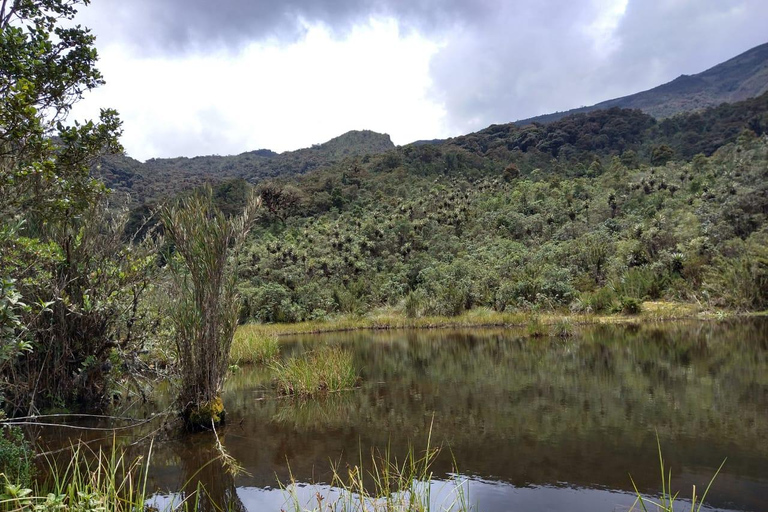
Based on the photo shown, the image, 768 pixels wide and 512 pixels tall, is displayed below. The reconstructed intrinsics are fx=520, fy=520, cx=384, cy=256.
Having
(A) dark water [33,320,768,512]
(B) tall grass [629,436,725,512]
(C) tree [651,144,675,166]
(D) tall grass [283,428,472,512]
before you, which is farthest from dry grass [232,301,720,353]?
(C) tree [651,144,675,166]

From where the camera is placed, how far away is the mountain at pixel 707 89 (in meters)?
149

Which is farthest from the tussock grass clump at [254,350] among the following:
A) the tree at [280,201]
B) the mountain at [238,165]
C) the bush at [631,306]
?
the mountain at [238,165]

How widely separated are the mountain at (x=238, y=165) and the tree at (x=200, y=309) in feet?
272

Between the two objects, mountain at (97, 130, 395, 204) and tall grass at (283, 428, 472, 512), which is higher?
mountain at (97, 130, 395, 204)

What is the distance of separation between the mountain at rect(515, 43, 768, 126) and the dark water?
491 ft

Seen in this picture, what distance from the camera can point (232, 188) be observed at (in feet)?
234

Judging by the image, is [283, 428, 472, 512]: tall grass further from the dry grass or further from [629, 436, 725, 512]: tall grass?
the dry grass

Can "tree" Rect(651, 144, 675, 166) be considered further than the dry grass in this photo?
Yes

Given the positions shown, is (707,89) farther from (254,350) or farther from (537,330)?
(254,350)

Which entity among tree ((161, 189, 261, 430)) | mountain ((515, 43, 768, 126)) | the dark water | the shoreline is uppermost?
mountain ((515, 43, 768, 126))

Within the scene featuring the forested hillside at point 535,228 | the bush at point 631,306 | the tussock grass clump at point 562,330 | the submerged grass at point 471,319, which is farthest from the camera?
the forested hillside at point 535,228

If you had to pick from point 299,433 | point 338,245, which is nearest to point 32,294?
point 299,433

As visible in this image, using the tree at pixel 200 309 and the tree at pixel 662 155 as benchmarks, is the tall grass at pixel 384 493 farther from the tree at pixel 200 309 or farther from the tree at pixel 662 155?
the tree at pixel 662 155

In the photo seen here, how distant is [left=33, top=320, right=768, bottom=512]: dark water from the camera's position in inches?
215
